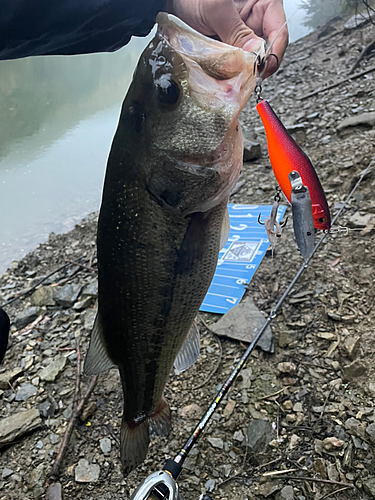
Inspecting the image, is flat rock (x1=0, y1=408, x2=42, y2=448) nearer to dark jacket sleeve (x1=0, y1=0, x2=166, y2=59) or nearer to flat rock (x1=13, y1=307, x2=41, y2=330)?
flat rock (x1=13, y1=307, x2=41, y2=330)

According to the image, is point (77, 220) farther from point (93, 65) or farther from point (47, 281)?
point (93, 65)

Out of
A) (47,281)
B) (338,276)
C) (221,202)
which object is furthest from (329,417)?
(47,281)

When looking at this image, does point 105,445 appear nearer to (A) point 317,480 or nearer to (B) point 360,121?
(A) point 317,480

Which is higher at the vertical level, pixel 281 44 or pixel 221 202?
pixel 281 44

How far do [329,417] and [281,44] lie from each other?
1764 millimetres

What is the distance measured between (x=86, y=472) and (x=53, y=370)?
2.68 ft

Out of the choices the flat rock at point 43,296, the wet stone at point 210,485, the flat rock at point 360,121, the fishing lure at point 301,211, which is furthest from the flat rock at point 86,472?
the flat rock at point 360,121

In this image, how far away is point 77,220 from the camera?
5379 mm

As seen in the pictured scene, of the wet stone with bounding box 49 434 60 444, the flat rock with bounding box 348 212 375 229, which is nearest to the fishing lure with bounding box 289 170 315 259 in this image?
the wet stone with bounding box 49 434 60 444

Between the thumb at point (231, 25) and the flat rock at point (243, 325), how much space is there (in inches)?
71.9

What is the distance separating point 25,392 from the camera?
2.45 m

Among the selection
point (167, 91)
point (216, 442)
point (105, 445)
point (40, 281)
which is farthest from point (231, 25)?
point (40, 281)

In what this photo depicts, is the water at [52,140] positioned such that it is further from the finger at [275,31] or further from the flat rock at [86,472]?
the finger at [275,31]

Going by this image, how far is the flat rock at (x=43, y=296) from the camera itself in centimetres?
334
